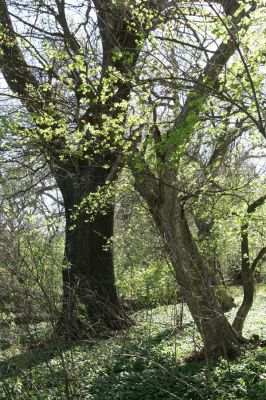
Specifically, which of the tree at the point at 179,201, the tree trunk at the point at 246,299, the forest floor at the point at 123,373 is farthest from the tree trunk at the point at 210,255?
the forest floor at the point at 123,373

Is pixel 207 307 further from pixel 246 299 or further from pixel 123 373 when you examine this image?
pixel 123 373

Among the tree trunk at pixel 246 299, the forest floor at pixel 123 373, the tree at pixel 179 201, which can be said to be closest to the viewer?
the forest floor at pixel 123 373

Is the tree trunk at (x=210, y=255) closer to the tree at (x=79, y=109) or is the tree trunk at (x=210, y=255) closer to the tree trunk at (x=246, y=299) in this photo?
the tree trunk at (x=246, y=299)

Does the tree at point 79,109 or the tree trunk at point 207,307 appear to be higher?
the tree at point 79,109

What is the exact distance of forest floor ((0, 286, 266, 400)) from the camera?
6.04m

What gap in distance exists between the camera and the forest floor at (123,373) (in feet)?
19.8

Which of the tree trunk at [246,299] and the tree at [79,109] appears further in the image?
the tree trunk at [246,299]

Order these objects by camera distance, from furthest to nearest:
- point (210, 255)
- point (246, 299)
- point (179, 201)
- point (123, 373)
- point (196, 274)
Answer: point (210, 255) → point (246, 299) → point (179, 201) → point (123, 373) → point (196, 274)

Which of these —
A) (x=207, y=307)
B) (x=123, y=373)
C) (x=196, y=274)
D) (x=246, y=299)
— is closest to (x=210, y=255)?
(x=246, y=299)

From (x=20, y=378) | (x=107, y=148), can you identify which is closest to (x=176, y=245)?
(x=107, y=148)

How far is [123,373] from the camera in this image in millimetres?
8141

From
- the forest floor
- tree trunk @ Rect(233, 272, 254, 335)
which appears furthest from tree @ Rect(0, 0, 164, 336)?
tree trunk @ Rect(233, 272, 254, 335)

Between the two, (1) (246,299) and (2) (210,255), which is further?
(2) (210,255)

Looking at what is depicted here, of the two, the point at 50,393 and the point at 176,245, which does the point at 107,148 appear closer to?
the point at 176,245
